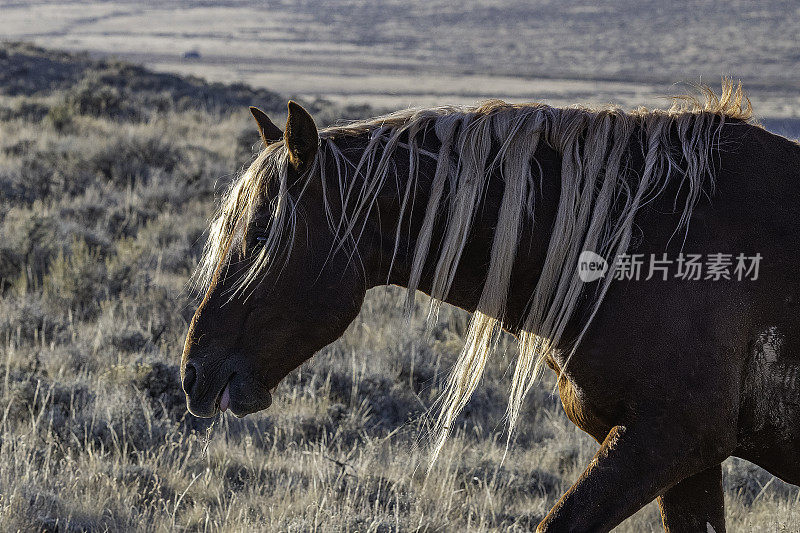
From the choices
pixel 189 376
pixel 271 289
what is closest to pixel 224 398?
pixel 189 376

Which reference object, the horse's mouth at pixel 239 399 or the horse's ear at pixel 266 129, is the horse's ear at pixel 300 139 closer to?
the horse's ear at pixel 266 129

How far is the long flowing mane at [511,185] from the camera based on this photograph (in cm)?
232

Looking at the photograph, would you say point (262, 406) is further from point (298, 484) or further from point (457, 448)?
point (457, 448)

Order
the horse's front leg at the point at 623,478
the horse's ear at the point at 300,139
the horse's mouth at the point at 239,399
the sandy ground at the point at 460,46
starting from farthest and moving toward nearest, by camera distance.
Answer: the sandy ground at the point at 460,46, the horse's mouth at the point at 239,399, the horse's ear at the point at 300,139, the horse's front leg at the point at 623,478

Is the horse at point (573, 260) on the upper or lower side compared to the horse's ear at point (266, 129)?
lower

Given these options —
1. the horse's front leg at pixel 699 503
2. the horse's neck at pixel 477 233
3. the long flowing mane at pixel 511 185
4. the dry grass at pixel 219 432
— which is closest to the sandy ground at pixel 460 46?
the dry grass at pixel 219 432

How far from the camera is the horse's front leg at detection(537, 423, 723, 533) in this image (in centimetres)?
212

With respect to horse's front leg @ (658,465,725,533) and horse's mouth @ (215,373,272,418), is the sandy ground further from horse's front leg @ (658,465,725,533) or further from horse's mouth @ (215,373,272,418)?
horse's mouth @ (215,373,272,418)

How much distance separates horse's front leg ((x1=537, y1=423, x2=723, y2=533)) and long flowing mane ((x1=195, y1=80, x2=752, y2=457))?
319mm

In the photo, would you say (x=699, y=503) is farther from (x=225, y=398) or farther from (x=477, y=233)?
(x=225, y=398)

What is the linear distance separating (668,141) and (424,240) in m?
0.83

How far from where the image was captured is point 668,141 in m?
2.43

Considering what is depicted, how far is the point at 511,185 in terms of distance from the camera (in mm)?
2338

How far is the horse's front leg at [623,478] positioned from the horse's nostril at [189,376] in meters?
1.13
